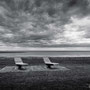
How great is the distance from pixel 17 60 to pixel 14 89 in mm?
8577

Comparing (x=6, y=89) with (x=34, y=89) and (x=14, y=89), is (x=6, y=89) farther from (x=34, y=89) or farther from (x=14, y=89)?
(x=34, y=89)

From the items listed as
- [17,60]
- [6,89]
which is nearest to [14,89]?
[6,89]

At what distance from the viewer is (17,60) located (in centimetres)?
1332

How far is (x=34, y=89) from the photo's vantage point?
5.09 m

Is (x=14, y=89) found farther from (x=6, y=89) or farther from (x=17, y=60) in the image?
(x=17, y=60)

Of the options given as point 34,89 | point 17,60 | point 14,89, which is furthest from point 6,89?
point 17,60

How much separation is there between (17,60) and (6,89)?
27.8 feet

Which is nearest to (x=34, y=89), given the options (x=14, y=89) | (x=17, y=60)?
(x=14, y=89)

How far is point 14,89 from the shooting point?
4.91m

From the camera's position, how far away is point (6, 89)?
494 centimetres

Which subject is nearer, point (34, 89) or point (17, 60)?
point (34, 89)

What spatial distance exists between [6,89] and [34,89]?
106 cm

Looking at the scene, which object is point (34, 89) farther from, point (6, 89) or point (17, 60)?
point (17, 60)

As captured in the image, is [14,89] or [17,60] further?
[17,60]
